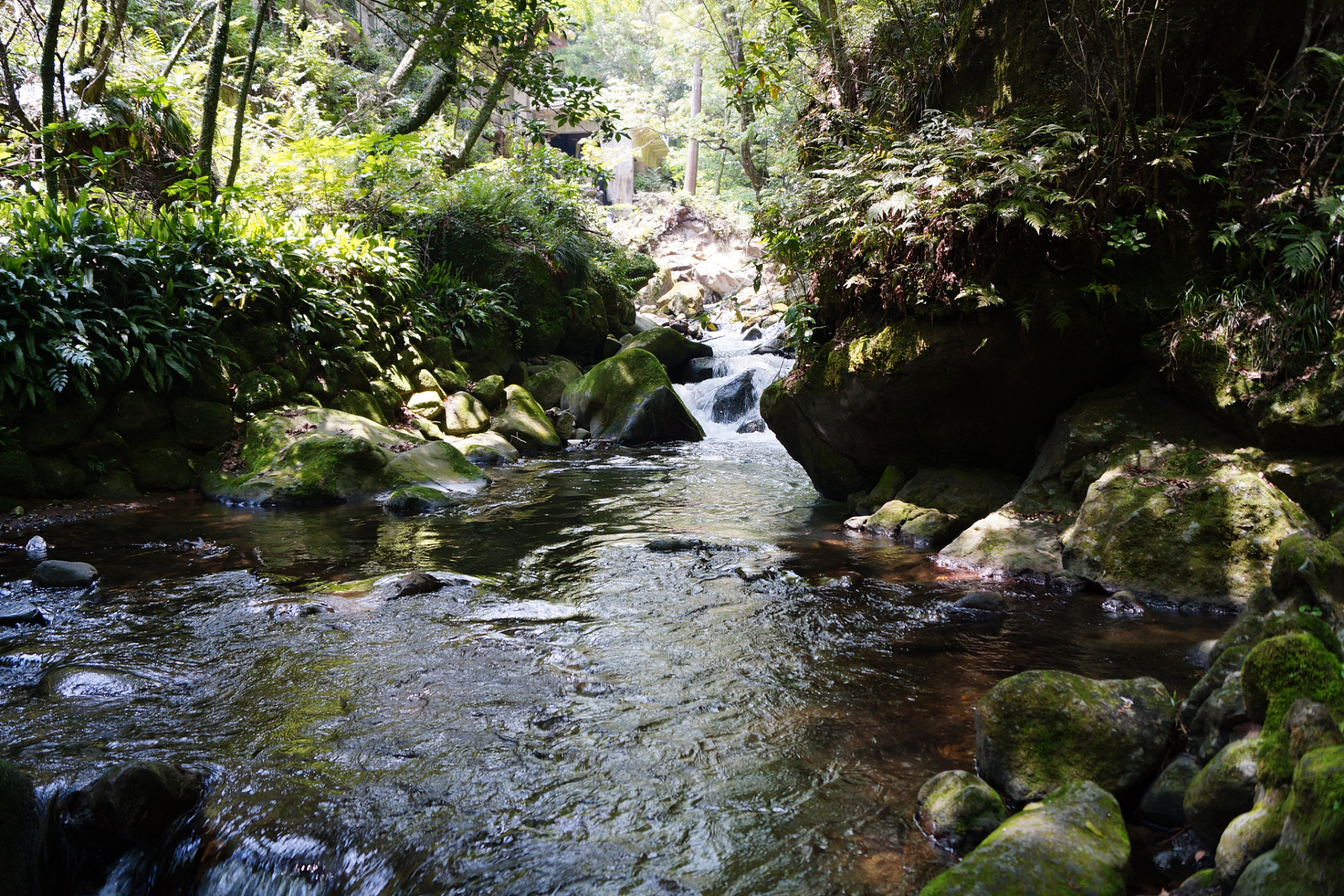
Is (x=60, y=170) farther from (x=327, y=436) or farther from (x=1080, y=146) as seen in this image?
(x=1080, y=146)

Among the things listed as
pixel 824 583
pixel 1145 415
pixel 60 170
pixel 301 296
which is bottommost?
pixel 824 583

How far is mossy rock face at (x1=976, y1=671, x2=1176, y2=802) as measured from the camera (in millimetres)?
2900

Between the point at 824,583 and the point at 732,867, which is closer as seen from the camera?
the point at 732,867

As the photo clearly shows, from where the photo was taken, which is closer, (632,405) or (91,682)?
(91,682)

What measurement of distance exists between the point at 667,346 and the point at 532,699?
13.2 metres

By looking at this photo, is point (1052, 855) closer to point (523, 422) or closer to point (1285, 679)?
point (1285, 679)

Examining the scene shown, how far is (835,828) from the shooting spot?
2.84 m

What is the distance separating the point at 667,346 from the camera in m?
16.5

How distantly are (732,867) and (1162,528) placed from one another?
417cm

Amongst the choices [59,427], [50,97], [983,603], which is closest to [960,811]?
[983,603]

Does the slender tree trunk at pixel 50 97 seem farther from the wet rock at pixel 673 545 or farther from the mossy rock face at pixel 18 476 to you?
the wet rock at pixel 673 545

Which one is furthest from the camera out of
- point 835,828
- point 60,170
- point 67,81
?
point 67,81

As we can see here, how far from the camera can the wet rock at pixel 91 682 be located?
3.69m

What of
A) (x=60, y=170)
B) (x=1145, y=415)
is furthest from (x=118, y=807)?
(x=60, y=170)
